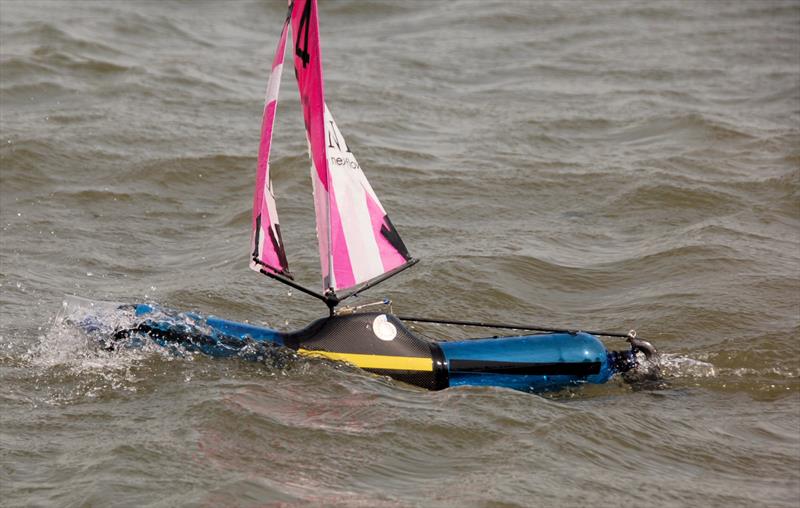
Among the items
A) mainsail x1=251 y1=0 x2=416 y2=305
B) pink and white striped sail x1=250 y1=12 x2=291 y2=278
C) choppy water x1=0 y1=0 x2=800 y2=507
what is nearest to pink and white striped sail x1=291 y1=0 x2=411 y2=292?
mainsail x1=251 y1=0 x2=416 y2=305

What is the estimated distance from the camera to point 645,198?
465 inches

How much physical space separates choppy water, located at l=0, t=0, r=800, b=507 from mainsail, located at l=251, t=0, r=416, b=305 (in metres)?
0.65

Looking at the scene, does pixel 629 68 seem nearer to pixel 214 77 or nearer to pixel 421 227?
pixel 214 77

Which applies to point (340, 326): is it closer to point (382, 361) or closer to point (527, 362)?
point (382, 361)

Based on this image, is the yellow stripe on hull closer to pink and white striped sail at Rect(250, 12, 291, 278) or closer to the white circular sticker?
the white circular sticker

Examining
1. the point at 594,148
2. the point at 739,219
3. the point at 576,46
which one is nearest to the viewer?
the point at 739,219

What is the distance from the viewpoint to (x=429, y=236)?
10.7 meters

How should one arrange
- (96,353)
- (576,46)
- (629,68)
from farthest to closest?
(576,46) < (629,68) < (96,353)

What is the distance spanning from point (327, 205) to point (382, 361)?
38.0 inches

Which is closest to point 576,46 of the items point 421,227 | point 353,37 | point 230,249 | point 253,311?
point 353,37

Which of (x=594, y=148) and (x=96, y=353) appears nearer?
(x=96, y=353)

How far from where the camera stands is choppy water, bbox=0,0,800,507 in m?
6.29

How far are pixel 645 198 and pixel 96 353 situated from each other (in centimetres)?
617

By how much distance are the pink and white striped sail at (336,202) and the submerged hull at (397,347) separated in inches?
13.7
